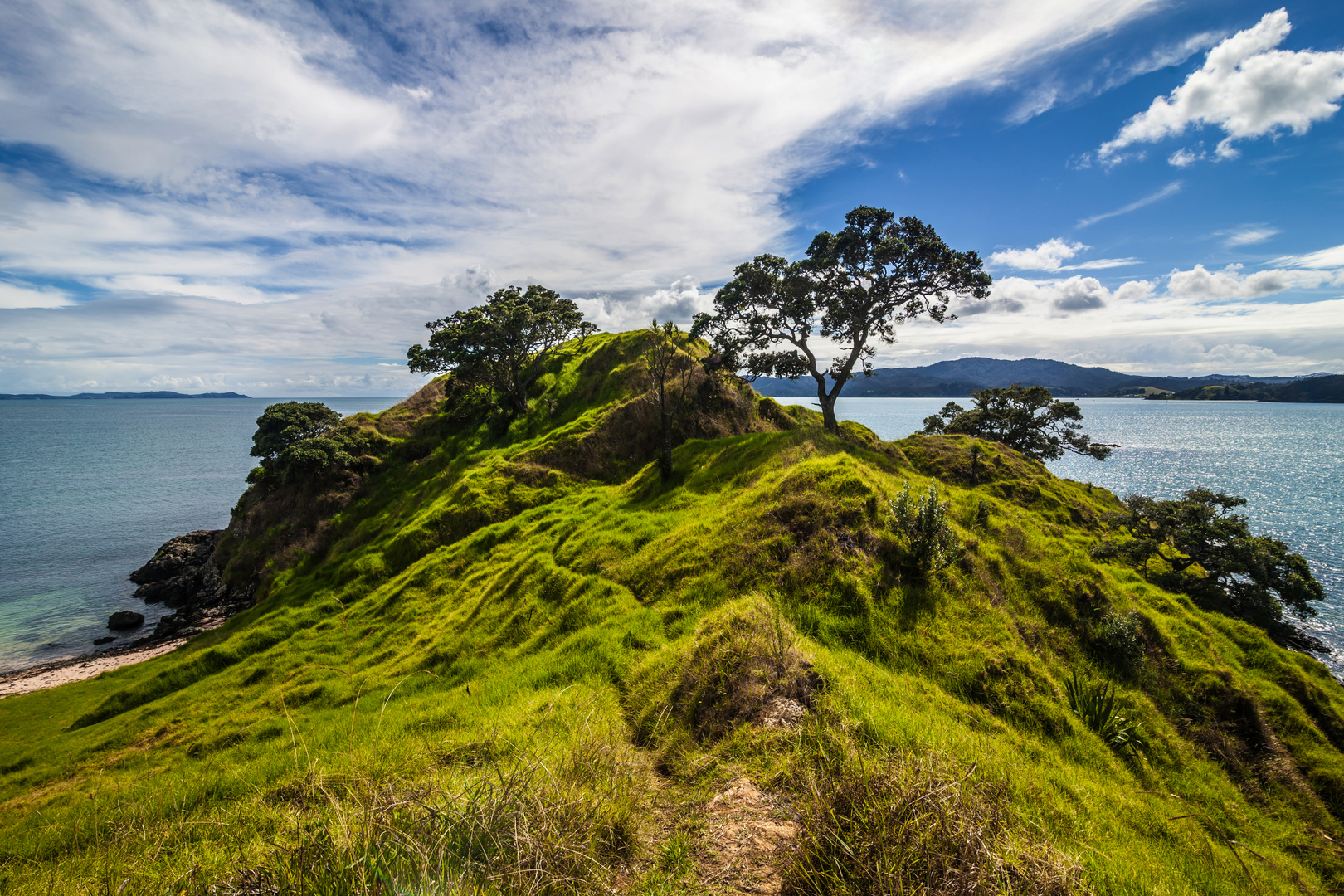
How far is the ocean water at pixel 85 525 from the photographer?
36.2 meters

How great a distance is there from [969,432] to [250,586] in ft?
234

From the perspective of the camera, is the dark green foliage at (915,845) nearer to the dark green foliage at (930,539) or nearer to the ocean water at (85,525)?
the dark green foliage at (930,539)

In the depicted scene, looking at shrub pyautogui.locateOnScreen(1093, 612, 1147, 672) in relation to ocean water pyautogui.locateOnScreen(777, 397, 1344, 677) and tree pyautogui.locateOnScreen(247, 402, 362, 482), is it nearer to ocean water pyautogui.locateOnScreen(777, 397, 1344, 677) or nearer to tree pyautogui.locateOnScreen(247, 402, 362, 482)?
ocean water pyautogui.locateOnScreen(777, 397, 1344, 677)

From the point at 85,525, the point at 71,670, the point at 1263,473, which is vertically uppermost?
the point at 85,525

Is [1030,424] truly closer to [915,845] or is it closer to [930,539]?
[930,539]

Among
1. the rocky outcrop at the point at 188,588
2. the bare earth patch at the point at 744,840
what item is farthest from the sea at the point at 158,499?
the bare earth patch at the point at 744,840

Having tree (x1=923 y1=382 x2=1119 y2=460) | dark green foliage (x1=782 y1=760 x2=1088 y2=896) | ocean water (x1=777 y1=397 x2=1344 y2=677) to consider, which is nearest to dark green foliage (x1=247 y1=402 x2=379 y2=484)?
dark green foliage (x1=782 y1=760 x2=1088 y2=896)

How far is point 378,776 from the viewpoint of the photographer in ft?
18.9

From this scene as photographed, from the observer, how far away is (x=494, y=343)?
4116 cm

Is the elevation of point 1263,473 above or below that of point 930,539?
below

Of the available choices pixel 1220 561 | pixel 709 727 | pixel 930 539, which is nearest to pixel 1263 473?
pixel 1220 561

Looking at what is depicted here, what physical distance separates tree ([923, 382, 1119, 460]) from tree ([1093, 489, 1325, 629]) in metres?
23.6

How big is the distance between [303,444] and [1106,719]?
5030 cm

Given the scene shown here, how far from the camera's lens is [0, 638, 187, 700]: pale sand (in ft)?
91.0
